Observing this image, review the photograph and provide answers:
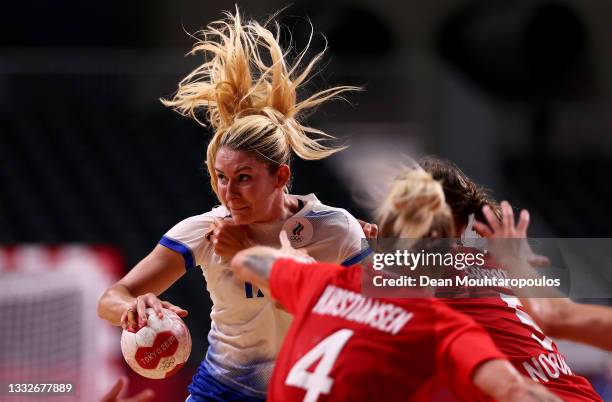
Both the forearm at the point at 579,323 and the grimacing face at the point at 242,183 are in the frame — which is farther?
the grimacing face at the point at 242,183

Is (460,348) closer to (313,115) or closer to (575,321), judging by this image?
(575,321)

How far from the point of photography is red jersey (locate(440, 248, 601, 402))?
12.3 ft

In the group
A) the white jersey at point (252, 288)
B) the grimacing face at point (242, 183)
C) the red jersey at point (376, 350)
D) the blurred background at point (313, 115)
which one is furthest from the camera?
the blurred background at point (313, 115)

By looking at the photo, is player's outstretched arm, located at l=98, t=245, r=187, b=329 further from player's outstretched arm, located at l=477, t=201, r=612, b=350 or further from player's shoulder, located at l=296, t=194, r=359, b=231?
player's outstretched arm, located at l=477, t=201, r=612, b=350

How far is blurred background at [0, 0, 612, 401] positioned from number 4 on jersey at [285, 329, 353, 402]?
432 cm

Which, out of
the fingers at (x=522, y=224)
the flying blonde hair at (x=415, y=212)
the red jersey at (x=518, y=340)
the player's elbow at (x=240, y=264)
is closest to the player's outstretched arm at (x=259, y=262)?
the player's elbow at (x=240, y=264)

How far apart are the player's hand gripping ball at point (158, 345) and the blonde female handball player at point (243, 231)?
150mm

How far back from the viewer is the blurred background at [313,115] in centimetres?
927

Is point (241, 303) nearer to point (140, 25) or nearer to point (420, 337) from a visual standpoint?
point (420, 337)

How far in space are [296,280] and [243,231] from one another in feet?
2.68

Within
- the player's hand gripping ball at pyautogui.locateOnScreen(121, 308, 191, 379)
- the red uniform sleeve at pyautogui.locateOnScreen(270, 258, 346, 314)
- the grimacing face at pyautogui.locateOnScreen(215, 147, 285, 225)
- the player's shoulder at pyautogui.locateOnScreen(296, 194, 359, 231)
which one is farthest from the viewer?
the player's shoulder at pyautogui.locateOnScreen(296, 194, 359, 231)

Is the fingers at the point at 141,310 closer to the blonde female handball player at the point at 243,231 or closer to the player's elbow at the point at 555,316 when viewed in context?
the blonde female handball player at the point at 243,231

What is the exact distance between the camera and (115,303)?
13.0 ft

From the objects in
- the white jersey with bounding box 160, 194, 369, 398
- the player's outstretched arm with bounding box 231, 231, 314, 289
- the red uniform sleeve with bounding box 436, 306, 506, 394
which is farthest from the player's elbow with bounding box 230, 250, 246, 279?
the red uniform sleeve with bounding box 436, 306, 506, 394
